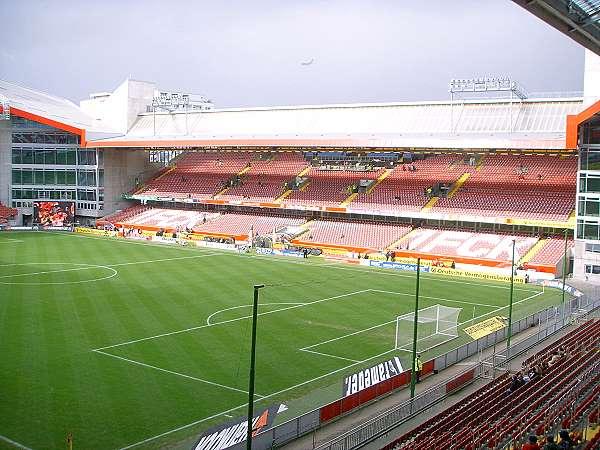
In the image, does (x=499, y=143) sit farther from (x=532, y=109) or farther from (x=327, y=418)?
(x=327, y=418)

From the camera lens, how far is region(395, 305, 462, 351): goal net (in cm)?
2875

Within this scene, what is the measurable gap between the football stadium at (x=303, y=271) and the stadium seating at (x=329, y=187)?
0.94 ft

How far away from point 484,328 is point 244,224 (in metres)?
39.2

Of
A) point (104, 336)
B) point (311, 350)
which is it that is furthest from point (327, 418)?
point (104, 336)

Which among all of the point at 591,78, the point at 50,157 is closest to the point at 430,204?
the point at 591,78

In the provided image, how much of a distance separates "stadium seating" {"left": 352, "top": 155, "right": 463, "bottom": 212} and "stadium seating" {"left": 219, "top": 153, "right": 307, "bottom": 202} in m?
10.4

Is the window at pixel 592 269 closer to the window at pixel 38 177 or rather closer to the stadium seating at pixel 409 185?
the stadium seating at pixel 409 185

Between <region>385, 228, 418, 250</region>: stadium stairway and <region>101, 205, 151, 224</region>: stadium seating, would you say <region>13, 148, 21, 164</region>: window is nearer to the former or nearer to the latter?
<region>101, 205, 151, 224</region>: stadium seating

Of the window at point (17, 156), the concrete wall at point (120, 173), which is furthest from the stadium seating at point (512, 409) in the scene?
the window at point (17, 156)

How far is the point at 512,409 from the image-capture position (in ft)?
59.8

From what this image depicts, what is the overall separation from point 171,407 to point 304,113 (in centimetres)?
5412

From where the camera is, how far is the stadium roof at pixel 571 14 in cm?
1401

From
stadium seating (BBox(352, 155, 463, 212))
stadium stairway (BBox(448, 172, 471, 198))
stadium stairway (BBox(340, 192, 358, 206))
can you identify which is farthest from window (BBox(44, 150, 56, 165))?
stadium stairway (BBox(448, 172, 471, 198))

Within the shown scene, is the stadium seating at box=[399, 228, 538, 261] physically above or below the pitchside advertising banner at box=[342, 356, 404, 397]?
above
